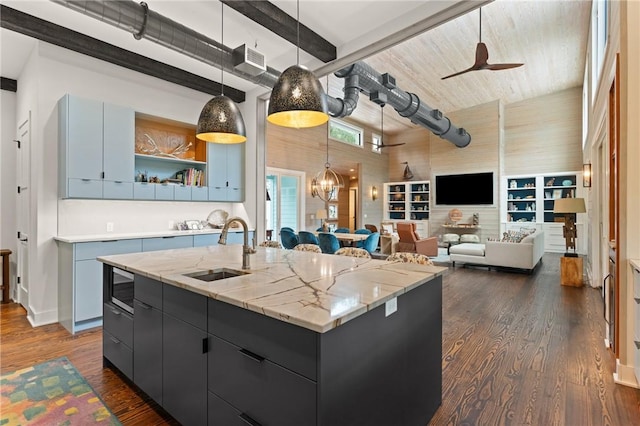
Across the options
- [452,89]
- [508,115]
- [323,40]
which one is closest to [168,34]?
[323,40]

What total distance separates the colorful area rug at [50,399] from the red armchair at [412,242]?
7.11 meters

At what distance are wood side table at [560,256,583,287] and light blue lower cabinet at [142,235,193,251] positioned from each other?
5.92 metres

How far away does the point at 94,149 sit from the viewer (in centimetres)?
387

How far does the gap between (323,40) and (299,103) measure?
2345mm

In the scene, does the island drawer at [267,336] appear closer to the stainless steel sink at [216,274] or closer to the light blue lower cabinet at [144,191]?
the stainless steel sink at [216,274]

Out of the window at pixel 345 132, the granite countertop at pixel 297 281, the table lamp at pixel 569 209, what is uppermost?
the window at pixel 345 132

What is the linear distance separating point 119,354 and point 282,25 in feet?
11.1

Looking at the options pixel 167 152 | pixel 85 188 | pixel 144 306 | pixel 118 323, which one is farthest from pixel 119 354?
pixel 167 152

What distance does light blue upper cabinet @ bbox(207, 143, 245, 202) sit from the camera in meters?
5.12

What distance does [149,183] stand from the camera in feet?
14.5

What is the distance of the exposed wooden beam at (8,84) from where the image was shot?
4512mm

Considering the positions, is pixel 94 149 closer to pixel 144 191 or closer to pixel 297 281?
pixel 144 191

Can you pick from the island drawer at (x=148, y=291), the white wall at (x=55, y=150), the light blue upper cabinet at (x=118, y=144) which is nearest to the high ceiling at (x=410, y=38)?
the white wall at (x=55, y=150)

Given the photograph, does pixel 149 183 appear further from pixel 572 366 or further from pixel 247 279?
pixel 572 366
